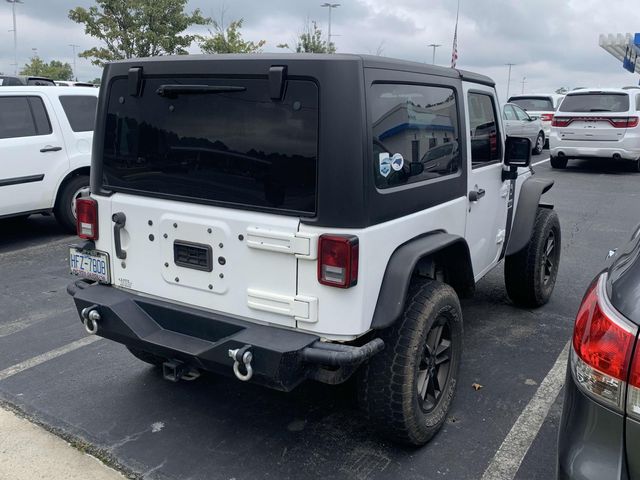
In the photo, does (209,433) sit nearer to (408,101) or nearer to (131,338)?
(131,338)

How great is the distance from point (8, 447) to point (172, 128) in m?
1.85

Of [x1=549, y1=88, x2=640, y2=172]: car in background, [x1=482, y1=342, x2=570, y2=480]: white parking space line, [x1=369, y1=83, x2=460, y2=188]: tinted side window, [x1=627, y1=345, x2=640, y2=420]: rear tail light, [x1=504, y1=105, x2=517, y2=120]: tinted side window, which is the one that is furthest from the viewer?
[x1=504, y1=105, x2=517, y2=120]: tinted side window

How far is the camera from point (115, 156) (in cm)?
324

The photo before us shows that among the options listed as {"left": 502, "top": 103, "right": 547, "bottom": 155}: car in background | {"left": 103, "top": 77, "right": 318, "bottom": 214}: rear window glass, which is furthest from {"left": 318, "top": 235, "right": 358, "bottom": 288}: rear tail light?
{"left": 502, "top": 103, "right": 547, "bottom": 155}: car in background

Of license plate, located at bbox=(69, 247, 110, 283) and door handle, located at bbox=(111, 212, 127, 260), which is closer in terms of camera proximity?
door handle, located at bbox=(111, 212, 127, 260)

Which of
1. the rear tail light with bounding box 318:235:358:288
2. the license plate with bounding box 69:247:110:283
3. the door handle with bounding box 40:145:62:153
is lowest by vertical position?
the license plate with bounding box 69:247:110:283

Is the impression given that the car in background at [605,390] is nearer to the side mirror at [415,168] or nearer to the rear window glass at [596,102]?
the side mirror at [415,168]

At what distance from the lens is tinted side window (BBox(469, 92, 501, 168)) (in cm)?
386

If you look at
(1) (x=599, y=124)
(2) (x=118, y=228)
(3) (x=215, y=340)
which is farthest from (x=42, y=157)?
(1) (x=599, y=124)

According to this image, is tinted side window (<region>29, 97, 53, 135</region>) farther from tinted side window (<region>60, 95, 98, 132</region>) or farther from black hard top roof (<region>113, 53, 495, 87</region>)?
black hard top roof (<region>113, 53, 495, 87</region>)

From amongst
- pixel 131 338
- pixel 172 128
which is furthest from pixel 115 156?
pixel 131 338

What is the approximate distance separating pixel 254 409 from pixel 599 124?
12.1 metres

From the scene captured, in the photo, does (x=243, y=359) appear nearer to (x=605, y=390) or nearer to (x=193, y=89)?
(x=193, y=89)

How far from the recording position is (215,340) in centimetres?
289
